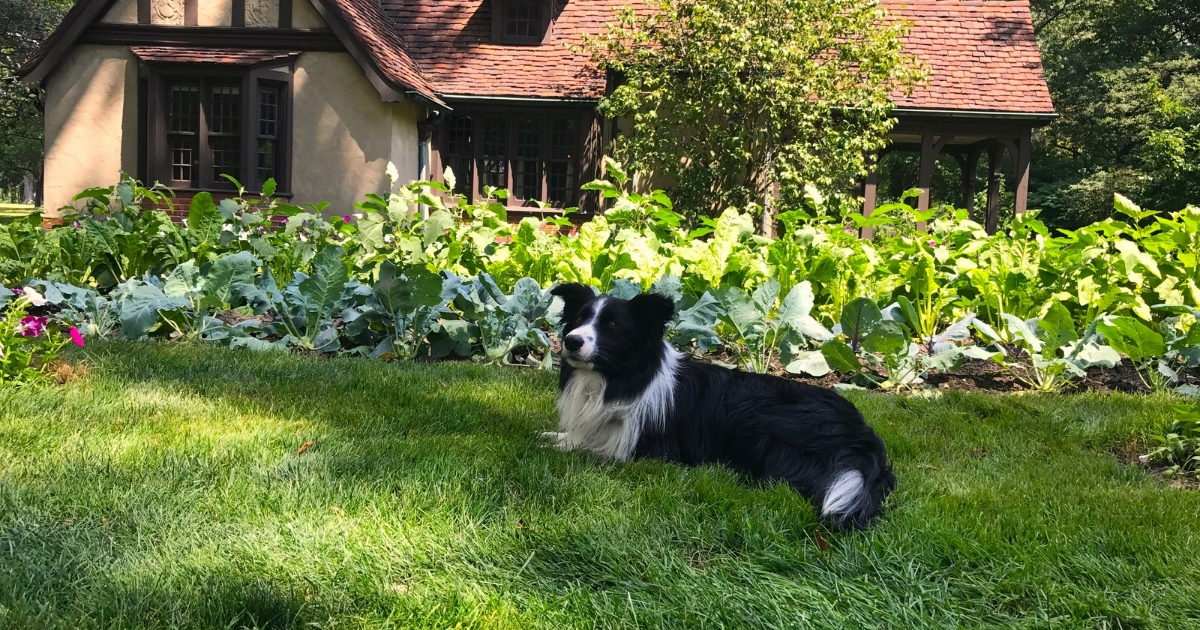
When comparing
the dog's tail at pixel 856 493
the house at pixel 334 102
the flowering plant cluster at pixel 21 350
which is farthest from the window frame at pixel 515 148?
the dog's tail at pixel 856 493

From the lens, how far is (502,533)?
2.70 m

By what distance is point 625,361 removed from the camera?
3641 mm

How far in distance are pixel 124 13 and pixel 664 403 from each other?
15.8m

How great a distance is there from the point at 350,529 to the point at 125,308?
148 inches

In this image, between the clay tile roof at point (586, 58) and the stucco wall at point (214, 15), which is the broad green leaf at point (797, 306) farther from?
the stucco wall at point (214, 15)

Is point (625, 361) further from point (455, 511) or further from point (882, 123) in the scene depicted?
point (882, 123)

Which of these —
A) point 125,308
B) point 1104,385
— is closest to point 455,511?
point 125,308

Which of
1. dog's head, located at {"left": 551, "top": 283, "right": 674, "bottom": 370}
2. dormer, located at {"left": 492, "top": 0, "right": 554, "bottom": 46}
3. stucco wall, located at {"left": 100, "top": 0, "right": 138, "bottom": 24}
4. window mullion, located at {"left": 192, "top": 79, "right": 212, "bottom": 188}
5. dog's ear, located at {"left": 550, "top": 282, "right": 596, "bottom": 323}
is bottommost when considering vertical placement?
dog's head, located at {"left": 551, "top": 283, "right": 674, "bottom": 370}

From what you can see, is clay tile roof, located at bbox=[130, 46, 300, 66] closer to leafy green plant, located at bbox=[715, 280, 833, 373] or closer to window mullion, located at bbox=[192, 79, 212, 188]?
window mullion, located at bbox=[192, 79, 212, 188]

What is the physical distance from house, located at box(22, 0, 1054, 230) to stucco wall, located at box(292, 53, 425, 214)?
2cm

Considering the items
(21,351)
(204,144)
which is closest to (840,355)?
(21,351)

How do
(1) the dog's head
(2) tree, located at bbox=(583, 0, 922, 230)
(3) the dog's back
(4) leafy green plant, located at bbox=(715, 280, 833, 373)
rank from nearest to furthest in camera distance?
(3) the dog's back
(1) the dog's head
(4) leafy green plant, located at bbox=(715, 280, 833, 373)
(2) tree, located at bbox=(583, 0, 922, 230)

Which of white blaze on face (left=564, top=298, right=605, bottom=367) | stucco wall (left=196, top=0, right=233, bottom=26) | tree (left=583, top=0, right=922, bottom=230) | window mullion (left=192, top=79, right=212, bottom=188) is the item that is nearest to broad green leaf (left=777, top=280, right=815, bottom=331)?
white blaze on face (left=564, top=298, right=605, bottom=367)

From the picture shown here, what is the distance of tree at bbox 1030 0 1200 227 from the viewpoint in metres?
24.8
